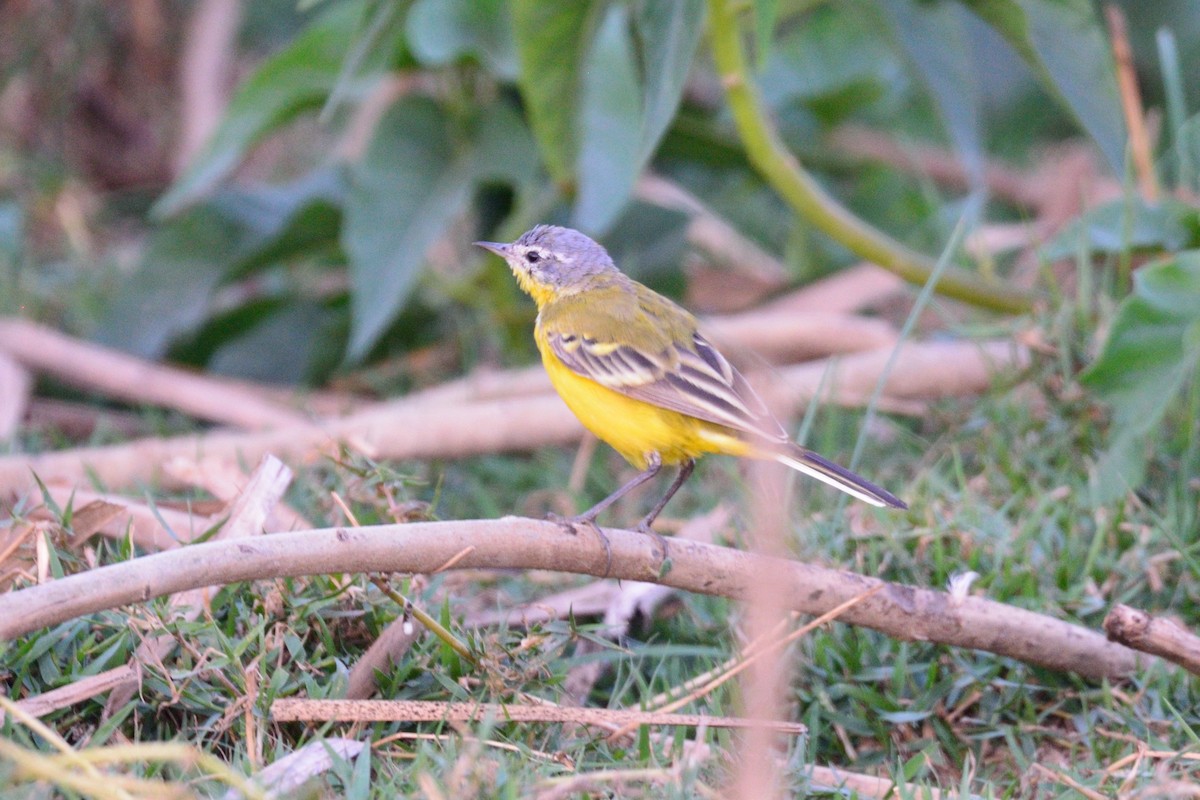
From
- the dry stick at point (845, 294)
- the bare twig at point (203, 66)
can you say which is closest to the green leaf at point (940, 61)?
the dry stick at point (845, 294)

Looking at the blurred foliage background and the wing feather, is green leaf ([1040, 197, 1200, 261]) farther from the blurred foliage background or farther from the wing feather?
the wing feather

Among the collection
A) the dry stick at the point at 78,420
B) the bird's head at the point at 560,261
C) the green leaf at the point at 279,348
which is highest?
the bird's head at the point at 560,261

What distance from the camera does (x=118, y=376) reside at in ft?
16.5

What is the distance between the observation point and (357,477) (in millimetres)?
3016

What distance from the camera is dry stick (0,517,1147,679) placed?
83.1 inches

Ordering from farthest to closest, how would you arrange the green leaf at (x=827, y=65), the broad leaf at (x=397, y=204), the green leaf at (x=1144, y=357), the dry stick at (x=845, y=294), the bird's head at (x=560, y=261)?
the green leaf at (x=827, y=65) < the dry stick at (x=845, y=294) < the broad leaf at (x=397, y=204) < the bird's head at (x=560, y=261) < the green leaf at (x=1144, y=357)

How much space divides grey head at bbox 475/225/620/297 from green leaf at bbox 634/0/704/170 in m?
0.30

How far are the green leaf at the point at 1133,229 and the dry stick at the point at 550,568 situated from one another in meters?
1.60

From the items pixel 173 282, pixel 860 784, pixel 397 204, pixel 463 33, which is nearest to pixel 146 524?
pixel 860 784

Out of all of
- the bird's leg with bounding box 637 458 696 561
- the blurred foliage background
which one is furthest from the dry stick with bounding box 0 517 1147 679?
the blurred foliage background

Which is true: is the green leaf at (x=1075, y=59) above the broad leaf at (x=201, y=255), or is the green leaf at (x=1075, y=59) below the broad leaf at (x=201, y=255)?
above

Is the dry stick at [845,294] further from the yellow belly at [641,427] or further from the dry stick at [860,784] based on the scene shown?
the dry stick at [860,784]

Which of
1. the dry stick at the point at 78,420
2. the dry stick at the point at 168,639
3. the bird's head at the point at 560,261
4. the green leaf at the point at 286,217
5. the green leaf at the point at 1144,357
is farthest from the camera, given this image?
the green leaf at the point at 286,217

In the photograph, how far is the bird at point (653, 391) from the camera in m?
2.90
